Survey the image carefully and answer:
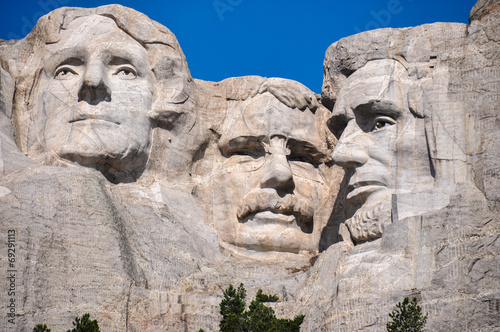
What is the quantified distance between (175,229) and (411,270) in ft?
11.7

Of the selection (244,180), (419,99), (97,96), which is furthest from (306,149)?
(97,96)

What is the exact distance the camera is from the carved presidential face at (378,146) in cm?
1758

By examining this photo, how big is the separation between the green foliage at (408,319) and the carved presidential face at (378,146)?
2311 millimetres

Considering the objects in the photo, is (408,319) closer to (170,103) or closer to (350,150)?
(350,150)

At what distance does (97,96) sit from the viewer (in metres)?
18.9

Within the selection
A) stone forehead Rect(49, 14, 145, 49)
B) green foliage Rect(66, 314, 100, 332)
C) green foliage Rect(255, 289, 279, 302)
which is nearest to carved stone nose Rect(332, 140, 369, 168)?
green foliage Rect(255, 289, 279, 302)

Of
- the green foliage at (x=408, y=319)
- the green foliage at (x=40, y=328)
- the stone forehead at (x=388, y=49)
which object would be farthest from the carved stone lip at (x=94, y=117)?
the green foliage at (x=408, y=319)

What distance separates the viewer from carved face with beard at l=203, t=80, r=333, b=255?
61.7ft

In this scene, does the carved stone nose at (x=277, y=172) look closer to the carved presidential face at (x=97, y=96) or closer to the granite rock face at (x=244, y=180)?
the granite rock face at (x=244, y=180)

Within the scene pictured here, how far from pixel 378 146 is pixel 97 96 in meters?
3.96

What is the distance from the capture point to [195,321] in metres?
16.5

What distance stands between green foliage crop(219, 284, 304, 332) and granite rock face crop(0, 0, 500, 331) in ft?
0.79

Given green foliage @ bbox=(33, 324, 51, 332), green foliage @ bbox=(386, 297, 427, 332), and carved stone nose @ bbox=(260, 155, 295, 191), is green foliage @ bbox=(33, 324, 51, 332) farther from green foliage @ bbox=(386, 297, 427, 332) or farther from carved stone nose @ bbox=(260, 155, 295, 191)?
carved stone nose @ bbox=(260, 155, 295, 191)

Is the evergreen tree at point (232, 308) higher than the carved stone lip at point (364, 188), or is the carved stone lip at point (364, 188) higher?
the carved stone lip at point (364, 188)
